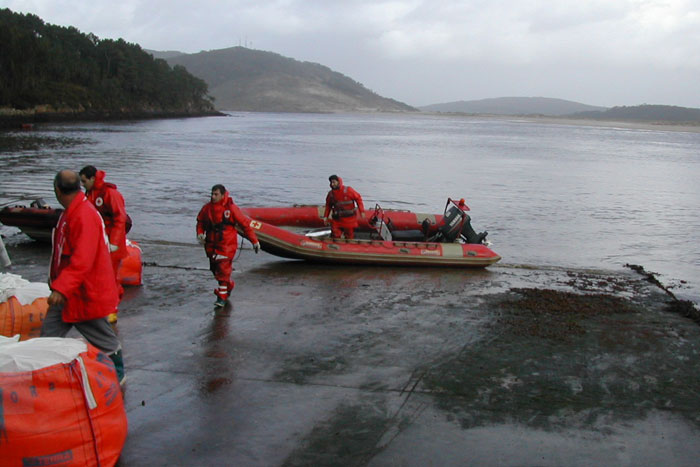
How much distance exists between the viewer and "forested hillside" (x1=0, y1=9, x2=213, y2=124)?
246 ft

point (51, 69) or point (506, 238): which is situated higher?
point (51, 69)

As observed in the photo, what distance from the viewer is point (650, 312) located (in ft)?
28.6

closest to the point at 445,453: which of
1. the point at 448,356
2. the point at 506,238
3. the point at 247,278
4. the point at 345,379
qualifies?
the point at 345,379

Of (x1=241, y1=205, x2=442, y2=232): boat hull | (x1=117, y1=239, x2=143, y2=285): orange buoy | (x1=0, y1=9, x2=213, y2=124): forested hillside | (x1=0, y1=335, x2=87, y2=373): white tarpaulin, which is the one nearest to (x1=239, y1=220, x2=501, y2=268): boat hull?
(x1=241, y1=205, x2=442, y2=232): boat hull

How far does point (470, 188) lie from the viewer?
2867cm

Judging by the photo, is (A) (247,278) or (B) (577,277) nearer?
(A) (247,278)

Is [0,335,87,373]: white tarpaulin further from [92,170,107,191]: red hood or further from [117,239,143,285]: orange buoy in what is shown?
[117,239,143,285]: orange buoy

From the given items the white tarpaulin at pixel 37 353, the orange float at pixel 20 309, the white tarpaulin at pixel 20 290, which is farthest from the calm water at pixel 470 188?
the white tarpaulin at pixel 37 353

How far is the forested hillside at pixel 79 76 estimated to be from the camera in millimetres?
75062

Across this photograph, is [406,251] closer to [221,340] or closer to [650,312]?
[650,312]

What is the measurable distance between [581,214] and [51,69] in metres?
82.5

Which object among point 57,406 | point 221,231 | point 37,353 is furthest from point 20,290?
point 221,231

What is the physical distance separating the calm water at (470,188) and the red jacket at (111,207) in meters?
7.57

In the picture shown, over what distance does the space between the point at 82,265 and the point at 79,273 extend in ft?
0.18
